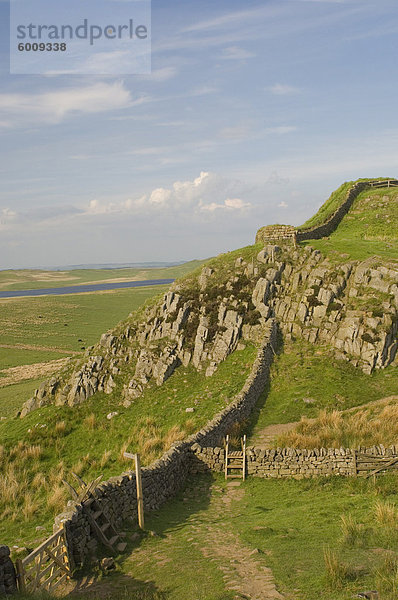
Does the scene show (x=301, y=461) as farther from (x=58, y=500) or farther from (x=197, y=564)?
(x=58, y=500)

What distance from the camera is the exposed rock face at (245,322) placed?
97.3 ft

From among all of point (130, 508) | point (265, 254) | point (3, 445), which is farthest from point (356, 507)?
point (265, 254)

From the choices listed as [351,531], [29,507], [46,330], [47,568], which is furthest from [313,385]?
[46,330]

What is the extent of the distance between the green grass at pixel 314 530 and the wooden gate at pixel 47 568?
5052 mm

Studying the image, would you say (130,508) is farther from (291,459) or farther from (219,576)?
(291,459)

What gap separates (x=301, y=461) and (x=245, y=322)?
1508cm

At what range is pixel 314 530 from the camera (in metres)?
12.9

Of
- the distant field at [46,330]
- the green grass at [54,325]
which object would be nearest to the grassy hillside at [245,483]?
the distant field at [46,330]

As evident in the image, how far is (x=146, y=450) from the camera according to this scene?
21.3 meters

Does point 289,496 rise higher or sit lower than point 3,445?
higher

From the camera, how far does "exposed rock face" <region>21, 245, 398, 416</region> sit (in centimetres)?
2966

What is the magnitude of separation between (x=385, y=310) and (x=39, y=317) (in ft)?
307

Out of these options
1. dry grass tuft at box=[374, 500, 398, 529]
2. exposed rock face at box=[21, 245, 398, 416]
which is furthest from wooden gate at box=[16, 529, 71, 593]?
exposed rock face at box=[21, 245, 398, 416]

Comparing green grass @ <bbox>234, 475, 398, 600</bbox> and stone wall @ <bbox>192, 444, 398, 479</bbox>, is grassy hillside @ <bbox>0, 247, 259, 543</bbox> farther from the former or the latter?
green grass @ <bbox>234, 475, 398, 600</bbox>
